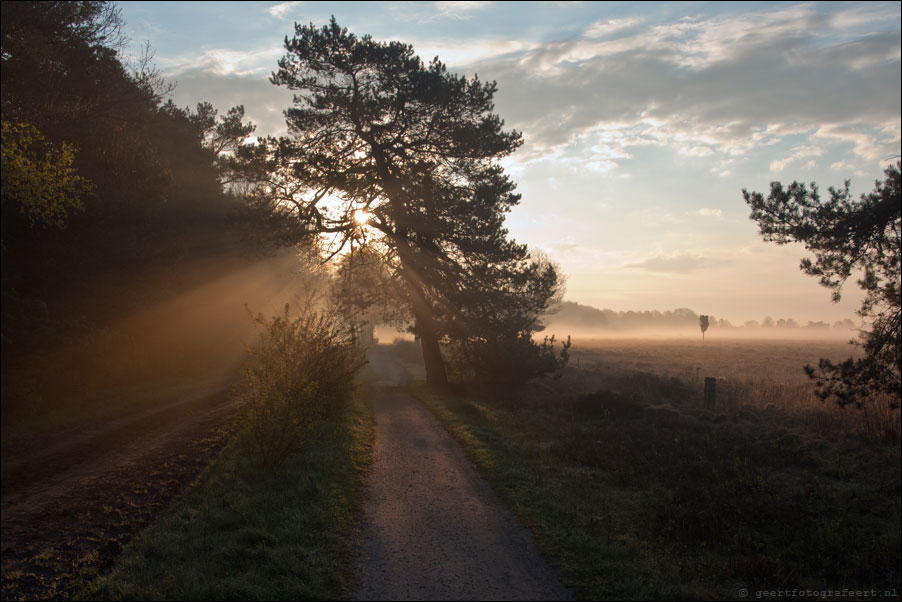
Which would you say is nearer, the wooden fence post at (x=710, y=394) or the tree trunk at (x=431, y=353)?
the wooden fence post at (x=710, y=394)

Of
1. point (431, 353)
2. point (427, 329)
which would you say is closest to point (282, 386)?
point (427, 329)

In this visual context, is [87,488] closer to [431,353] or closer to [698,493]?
[698,493]

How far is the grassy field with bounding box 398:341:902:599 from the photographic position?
283 inches

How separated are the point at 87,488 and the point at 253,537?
651 centimetres

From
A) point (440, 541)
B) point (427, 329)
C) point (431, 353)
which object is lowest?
point (440, 541)

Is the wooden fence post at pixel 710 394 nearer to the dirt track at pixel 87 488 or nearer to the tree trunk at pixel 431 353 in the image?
the tree trunk at pixel 431 353

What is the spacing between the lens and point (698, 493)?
1127 centimetres

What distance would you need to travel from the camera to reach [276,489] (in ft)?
32.2

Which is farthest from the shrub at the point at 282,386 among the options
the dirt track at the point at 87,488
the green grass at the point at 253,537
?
the dirt track at the point at 87,488

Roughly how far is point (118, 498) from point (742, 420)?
57.7ft

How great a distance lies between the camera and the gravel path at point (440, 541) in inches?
229

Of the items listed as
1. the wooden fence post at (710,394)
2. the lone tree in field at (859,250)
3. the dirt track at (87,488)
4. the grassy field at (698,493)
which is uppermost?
the lone tree in field at (859,250)

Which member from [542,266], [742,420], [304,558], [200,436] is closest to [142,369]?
[200,436]

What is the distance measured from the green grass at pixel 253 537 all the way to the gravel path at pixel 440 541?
38 cm
